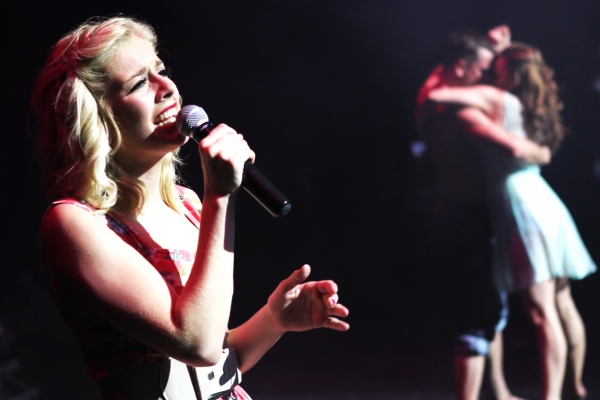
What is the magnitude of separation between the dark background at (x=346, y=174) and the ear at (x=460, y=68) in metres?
0.12

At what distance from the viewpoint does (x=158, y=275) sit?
851 millimetres

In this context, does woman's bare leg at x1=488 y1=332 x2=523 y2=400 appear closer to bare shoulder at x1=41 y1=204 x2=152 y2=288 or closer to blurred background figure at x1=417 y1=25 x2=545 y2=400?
blurred background figure at x1=417 y1=25 x2=545 y2=400

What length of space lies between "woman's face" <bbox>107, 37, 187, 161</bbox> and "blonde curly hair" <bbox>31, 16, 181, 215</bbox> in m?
0.01

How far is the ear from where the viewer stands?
305 cm

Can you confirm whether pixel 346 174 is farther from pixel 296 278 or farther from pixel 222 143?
pixel 222 143

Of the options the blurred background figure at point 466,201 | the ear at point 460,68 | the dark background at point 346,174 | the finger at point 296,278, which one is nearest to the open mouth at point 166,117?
the finger at point 296,278

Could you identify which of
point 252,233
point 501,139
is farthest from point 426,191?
point 252,233

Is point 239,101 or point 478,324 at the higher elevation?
point 239,101

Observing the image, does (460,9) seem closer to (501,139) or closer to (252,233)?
(501,139)

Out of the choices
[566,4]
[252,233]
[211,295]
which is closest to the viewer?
[211,295]

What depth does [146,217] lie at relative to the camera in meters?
1.01

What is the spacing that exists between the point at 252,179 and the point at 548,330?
2.55m

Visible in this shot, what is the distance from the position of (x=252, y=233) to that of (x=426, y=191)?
0.92 metres

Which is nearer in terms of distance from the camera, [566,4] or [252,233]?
[252,233]
